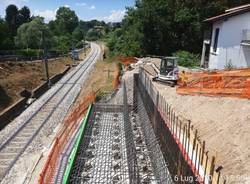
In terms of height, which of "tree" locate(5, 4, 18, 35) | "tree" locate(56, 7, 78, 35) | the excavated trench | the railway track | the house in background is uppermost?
"tree" locate(56, 7, 78, 35)

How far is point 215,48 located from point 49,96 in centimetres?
1465

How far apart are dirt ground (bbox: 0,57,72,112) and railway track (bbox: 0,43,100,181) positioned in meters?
2.08

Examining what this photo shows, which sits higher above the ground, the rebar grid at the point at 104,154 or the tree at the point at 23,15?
the tree at the point at 23,15

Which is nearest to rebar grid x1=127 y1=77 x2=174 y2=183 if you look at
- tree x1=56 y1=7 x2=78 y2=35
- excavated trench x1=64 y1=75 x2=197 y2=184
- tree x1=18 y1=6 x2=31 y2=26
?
excavated trench x1=64 y1=75 x2=197 y2=184

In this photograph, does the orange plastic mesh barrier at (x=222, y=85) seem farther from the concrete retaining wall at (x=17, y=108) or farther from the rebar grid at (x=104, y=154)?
the concrete retaining wall at (x=17, y=108)

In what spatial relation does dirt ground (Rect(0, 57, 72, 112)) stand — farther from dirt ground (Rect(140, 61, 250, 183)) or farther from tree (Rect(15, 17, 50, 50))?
tree (Rect(15, 17, 50, 50))

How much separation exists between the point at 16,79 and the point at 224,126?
20.2m

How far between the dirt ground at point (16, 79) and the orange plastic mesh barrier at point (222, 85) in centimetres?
1295

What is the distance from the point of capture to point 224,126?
8.62 m

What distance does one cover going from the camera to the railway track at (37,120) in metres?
11.0

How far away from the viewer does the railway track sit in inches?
432

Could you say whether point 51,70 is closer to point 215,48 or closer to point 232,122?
point 215,48

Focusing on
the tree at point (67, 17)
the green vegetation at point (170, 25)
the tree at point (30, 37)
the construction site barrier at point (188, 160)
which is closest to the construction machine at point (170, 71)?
the construction site barrier at point (188, 160)

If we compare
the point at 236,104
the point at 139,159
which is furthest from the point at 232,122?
the point at 139,159
